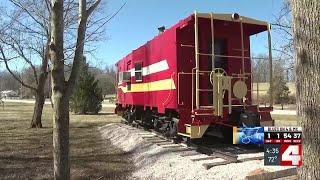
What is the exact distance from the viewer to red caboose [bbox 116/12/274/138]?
11461mm

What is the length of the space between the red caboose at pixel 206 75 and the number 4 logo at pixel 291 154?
6.11 m

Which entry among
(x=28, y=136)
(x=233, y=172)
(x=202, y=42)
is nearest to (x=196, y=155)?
(x=233, y=172)

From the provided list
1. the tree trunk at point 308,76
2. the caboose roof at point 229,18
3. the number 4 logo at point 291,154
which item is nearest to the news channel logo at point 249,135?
the caboose roof at point 229,18

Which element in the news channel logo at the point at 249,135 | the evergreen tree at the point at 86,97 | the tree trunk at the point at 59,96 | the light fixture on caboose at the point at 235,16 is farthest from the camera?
the evergreen tree at the point at 86,97

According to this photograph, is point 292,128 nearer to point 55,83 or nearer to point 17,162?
point 55,83

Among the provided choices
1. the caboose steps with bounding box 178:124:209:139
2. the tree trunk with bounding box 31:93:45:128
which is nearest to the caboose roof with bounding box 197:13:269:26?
the caboose steps with bounding box 178:124:209:139

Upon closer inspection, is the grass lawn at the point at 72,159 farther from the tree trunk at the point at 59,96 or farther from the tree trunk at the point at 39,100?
the tree trunk at the point at 39,100

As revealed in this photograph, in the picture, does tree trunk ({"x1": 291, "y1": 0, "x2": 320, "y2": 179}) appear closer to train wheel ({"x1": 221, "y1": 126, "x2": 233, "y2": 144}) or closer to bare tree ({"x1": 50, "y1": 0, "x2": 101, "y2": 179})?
bare tree ({"x1": 50, "y1": 0, "x2": 101, "y2": 179})

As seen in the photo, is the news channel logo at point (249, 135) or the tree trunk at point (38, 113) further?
the tree trunk at point (38, 113)

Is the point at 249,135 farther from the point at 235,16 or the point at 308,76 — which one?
the point at 308,76

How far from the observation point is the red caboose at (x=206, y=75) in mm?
11461

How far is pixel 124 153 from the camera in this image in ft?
46.5

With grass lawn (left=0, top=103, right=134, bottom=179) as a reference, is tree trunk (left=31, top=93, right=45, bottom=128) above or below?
above

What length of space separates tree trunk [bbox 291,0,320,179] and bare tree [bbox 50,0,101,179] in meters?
3.83
